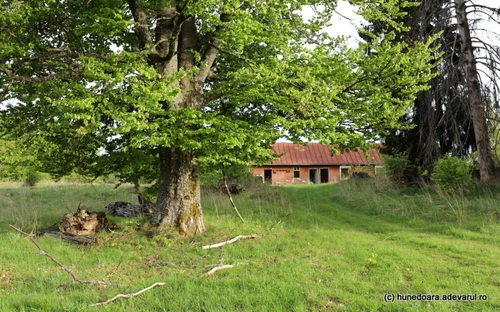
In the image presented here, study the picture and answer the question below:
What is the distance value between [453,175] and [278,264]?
30.9 feet

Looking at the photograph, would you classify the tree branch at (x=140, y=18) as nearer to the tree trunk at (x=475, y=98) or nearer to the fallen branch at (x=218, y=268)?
the fallen branch at (x=218, y=268)

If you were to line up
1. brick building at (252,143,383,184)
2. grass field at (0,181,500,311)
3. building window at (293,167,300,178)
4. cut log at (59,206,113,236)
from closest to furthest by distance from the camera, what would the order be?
1. grass field at (0,181,500,311)
2. cut log at (59,206,113,236)
3. brick building at (252,143,383,184)
4. building window at (293,167,300,178)

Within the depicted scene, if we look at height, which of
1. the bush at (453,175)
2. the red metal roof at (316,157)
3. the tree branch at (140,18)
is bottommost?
the bush at (453,175)

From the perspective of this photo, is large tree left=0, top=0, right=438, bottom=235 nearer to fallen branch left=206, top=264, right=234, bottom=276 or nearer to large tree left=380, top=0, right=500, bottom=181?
fallen branch left=206, top=264, right=234, bottom=276

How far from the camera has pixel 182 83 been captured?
9102 mm

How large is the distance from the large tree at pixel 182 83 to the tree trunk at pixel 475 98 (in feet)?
19.3

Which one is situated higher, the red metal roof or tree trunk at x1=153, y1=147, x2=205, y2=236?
Answer: the red metal roof

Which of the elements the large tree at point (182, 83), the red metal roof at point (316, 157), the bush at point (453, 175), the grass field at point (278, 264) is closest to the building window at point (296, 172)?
the red metal roof at point (316, 157)

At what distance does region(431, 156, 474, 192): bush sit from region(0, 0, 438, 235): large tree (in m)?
5.27

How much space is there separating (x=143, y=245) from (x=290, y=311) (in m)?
4.66

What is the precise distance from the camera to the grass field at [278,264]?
198 inches

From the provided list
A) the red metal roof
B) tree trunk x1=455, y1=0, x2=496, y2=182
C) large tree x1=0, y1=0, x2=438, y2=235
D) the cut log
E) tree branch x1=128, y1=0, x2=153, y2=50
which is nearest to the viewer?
large tree x1=0, y1=0, x2=438, y2=235

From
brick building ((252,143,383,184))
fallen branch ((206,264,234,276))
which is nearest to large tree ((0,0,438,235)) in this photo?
fallen branch ((206,264,234,276))

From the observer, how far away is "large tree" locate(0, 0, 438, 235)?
23.2 feet
